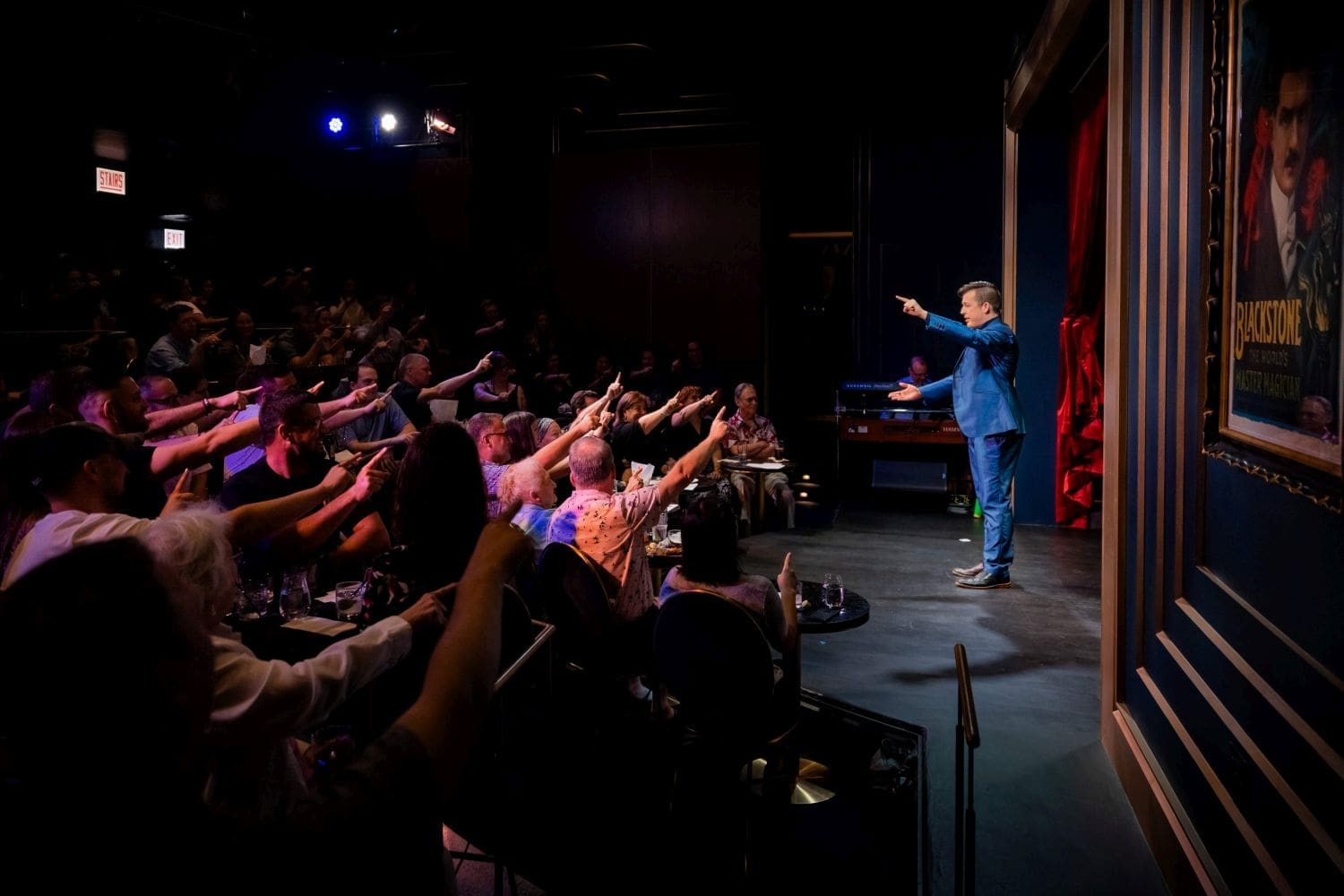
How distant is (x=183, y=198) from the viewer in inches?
451

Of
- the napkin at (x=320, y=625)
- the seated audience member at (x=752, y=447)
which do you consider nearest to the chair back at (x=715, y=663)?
the napkin at (x=320, y=625)

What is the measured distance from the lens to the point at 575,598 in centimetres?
305

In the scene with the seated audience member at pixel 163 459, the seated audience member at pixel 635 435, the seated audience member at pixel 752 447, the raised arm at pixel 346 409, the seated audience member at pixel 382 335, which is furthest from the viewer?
the seated audience member at pixel 382 335

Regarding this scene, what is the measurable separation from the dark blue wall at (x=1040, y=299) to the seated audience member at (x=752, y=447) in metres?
1.97

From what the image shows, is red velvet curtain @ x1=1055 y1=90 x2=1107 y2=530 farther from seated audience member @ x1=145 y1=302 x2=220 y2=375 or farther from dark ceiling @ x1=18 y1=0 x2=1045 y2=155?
seated audience member @ x1=145 y1=302 x2=220 y2=375

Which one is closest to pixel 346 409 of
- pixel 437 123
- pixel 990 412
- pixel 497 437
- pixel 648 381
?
pixel 497 437

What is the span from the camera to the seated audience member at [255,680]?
4.14ft

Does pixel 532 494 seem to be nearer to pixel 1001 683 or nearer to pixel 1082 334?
pixel 1001 683

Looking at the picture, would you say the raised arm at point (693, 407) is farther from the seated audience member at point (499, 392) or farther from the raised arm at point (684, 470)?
the seated audience member at point (499, 392)

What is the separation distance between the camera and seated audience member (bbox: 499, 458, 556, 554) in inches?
140

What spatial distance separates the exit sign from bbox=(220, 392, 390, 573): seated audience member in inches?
362

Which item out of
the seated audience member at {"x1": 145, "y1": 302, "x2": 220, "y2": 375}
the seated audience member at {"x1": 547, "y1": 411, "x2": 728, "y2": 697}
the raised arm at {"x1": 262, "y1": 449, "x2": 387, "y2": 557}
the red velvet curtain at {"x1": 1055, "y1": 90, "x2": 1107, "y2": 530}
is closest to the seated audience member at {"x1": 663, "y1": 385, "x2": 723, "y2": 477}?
the red velvet curtain at {"x1": 1055, "y1": 90, "x2": 1107, "y2": 530}

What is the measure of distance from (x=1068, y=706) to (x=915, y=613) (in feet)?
4.31

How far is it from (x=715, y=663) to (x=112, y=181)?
11225mm
